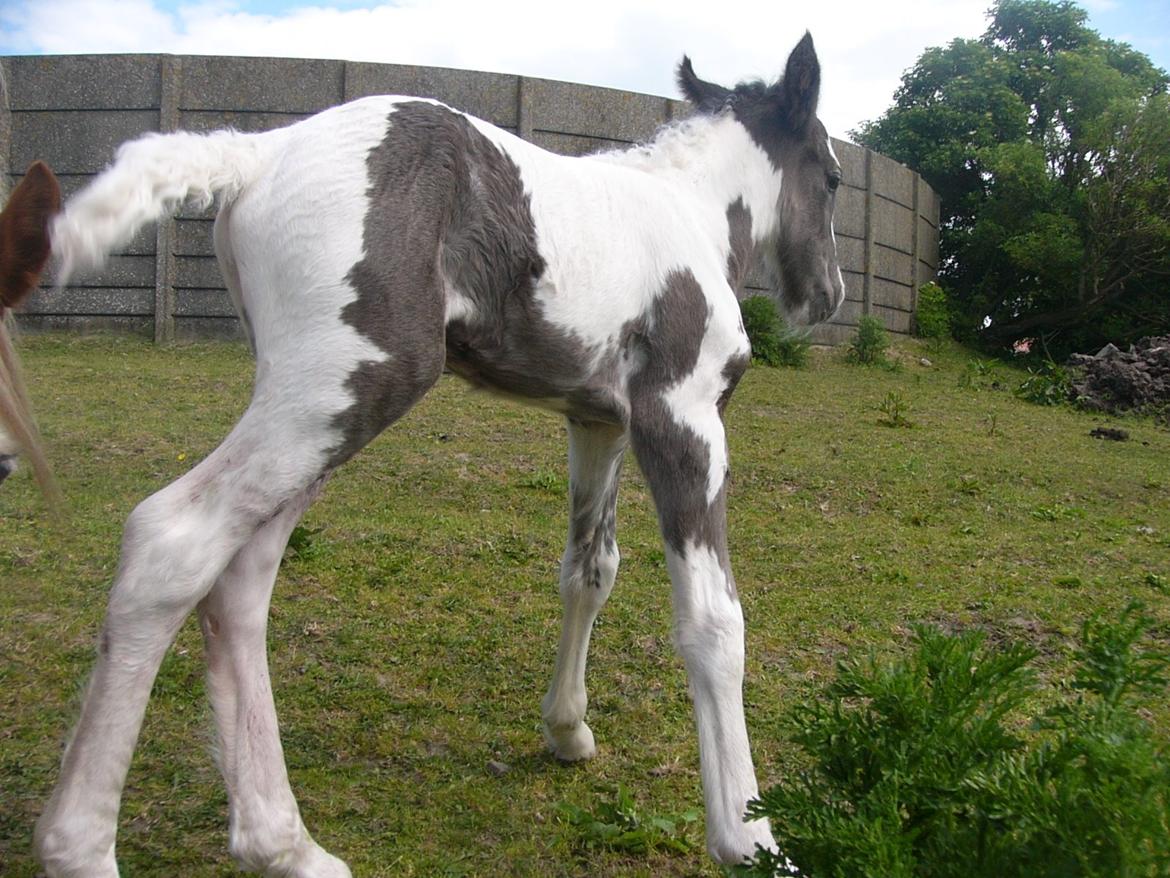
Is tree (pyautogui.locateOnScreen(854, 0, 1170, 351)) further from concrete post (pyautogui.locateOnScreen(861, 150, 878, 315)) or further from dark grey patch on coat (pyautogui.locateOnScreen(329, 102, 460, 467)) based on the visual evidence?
dark grey patch on coat (pyautogui.locateOnScreen(329, 102, 460, 467))

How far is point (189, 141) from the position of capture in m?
2.25

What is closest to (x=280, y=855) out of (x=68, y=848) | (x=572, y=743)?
(x=68, y=848)

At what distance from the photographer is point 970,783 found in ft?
5.57

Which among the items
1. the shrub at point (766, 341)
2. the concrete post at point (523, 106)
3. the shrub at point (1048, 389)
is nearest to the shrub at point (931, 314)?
the shrub at point (1048, 389)

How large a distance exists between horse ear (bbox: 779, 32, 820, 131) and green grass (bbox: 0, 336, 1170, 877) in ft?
7.12

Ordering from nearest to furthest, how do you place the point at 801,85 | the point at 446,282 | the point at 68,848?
the point at 68,848 → the point at 446,282 → the point at 801,85

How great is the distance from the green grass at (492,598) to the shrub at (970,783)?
3.37ft

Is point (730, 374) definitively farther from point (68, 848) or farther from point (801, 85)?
point (68, 848)

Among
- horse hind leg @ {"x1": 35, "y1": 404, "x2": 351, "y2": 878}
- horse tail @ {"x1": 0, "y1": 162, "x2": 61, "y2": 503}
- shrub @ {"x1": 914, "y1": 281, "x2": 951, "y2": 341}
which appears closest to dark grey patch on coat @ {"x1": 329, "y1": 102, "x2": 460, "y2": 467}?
horse hind leg @ {"x1": 35, "y1": 404, "x2": 351, "y2": 878}

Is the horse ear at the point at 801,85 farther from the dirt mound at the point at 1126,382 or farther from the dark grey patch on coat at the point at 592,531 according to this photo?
the dirt mound at the point at 1126,382

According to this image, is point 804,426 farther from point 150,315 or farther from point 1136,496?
point 150,315

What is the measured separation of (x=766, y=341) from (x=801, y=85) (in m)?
9.26

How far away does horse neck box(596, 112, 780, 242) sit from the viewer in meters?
3.36

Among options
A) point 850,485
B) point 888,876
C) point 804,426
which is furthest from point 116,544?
point 804,426
